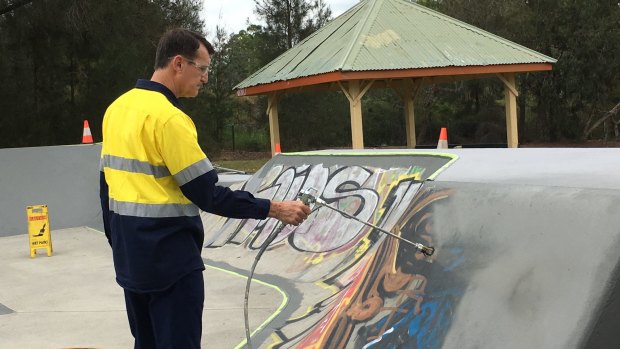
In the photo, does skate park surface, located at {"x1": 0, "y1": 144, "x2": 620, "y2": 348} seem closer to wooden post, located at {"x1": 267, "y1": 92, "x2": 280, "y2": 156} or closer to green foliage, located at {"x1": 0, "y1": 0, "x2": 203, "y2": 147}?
wooden post, located at {"x1": 267, "y1": 92, "x2": 280, "y2": 156}

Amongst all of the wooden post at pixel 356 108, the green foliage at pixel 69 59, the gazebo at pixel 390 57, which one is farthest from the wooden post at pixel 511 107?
the green foliage at pixel 69 59

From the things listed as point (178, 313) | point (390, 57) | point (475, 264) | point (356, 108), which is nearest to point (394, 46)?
point (390, 57)

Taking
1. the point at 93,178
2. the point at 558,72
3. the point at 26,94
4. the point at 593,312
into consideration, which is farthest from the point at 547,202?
the point at 558,72

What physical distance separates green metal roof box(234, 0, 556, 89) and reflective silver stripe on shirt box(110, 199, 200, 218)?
1413cm

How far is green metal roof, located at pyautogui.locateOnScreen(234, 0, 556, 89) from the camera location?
57.2ft

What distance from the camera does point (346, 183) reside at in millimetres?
8156

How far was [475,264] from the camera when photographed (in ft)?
12.6

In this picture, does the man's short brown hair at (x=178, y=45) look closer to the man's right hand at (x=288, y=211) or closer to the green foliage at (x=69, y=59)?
the man's right hand at (x=288, y=211)

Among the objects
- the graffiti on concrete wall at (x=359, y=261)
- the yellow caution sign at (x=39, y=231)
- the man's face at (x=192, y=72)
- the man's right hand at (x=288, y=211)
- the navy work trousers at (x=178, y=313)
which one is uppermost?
the man's face at (x=192, y=72)

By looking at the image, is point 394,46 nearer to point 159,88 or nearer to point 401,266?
point 401,266

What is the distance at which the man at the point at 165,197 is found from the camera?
279cm

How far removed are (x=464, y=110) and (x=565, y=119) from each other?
6.12 meters

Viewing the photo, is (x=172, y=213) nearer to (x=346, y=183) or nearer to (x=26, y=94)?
(x=346, y=183)

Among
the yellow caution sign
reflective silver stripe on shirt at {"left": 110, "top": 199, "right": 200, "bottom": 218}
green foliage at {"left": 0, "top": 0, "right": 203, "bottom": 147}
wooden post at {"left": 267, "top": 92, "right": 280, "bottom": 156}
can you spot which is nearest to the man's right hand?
reflective silver stripe on shirt at {"left": 110, "top": 199, "right": 200, "bottom": 218}
